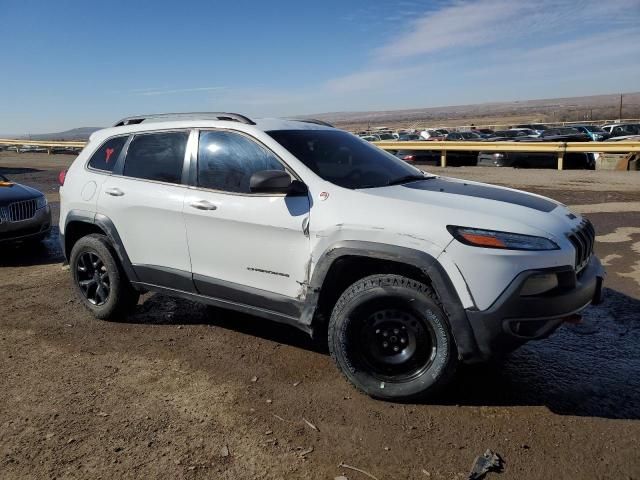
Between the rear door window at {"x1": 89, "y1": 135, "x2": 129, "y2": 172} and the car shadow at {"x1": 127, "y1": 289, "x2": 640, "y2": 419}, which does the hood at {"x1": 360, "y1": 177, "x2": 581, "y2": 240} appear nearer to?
the car shadow at {"x1": 127, "y1": 289, "x2": 640, "y2": 419}

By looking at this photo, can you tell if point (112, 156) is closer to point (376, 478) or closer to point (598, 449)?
point (376, 478)

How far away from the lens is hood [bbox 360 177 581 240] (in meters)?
3.14

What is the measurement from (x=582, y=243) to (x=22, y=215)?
7.28m

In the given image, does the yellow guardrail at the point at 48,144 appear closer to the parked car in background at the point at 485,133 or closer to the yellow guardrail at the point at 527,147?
the yellow guardrail at the point at 527,147

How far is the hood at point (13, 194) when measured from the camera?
24.8ft

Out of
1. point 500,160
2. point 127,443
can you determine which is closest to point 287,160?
point 127,443

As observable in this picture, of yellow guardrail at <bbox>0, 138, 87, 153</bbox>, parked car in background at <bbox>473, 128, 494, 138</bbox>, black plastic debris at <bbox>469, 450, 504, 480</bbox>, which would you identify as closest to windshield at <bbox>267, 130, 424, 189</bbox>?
black plastic debris at <bbox>469, 450, 504, 480</bbox>

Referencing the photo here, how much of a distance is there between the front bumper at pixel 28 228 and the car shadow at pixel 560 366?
348 centimetres

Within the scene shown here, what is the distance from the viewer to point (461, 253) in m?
3.07

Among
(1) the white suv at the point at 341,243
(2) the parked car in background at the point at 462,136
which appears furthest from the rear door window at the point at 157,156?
(2) the parked car in background at the point at 462,136

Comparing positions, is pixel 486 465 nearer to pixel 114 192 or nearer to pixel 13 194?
pixel 114 192

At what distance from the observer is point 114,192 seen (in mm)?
4602

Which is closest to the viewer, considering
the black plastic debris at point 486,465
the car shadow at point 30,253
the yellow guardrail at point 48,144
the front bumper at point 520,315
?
the black plastic debris at point 486,465

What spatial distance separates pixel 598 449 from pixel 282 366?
209cm
